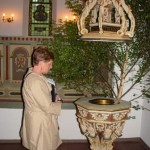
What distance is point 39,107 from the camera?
280cm

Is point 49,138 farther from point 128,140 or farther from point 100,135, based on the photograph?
point 128,140

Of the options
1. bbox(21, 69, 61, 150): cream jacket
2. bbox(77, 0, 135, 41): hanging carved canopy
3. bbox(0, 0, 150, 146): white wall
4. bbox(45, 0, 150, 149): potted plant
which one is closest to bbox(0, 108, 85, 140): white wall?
bbox(0, 0, 150, 146): white wall

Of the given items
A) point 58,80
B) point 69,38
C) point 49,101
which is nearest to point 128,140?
point 58,80

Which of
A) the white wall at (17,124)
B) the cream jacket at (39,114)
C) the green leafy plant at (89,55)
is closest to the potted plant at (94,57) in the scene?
the green leafy plant at (89,55)

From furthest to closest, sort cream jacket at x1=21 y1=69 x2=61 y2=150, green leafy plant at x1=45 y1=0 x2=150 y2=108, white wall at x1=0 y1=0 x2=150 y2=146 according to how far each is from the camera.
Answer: white wall at x1=0 y1=0 x2=150 y2=146, green leafy plant at x1=45 y1=0 x2=150 y2=108, cream jacket at x1=21 y1=69 x2=61 y2=150

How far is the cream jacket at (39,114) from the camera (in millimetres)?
2713

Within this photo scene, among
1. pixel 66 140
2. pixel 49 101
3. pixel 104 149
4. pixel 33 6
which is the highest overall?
pixel 33 6

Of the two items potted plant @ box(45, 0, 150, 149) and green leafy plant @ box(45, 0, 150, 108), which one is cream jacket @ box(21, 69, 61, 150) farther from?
green leafy plant @ box(45, 0, 150, 108)

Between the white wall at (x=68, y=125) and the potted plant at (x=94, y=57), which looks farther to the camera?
the white wall at (x=68, y=125)

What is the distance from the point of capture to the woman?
2.72 m

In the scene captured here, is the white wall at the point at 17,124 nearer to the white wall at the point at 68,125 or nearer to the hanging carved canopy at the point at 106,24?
the white wall at the point at 68,125

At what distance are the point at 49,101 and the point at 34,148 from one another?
1.75ft

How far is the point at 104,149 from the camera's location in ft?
11.4

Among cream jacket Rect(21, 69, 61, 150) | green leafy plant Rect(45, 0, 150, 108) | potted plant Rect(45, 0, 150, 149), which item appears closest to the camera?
cream jacket Rect(21, 69, 61, 150)
